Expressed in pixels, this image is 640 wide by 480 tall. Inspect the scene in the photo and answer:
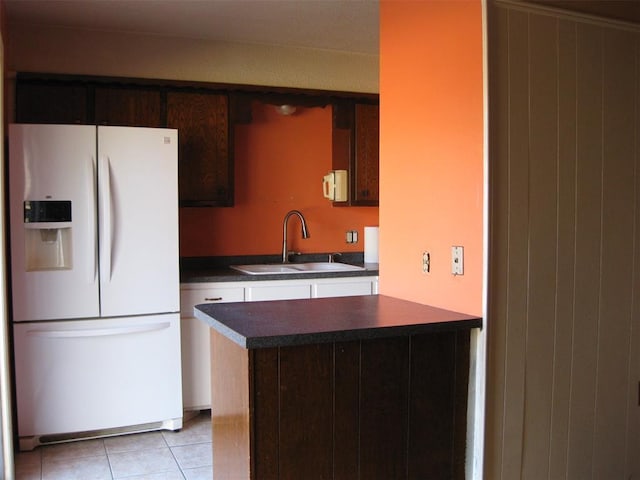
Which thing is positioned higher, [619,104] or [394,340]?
[619,104]

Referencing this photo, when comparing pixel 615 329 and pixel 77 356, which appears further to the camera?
pixel 77 356

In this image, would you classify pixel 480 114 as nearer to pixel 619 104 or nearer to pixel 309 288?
pixel 619 104

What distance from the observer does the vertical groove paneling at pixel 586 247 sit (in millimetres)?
2406

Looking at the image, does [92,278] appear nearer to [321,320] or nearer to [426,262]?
[321,320]

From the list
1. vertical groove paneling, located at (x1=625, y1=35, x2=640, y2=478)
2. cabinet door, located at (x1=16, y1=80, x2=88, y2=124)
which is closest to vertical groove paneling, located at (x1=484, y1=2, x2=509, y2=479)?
vertical groove paneling, located at (x1=625, y1=35, x2=640, y2=478)

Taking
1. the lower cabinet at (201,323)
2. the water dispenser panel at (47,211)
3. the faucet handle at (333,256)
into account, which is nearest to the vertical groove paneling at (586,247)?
the lower cabinet at (201,323)

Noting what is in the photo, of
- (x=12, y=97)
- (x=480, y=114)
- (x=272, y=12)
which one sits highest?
(x=272, y=12)

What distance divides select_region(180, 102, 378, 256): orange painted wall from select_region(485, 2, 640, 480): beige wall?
2.43m

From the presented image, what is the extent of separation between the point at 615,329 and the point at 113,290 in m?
2.52

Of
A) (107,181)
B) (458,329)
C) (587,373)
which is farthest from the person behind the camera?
(107,181)

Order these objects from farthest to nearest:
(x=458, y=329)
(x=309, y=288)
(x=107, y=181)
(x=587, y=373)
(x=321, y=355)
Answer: (x=309, y=288) → (x=107, y=181) → (x=587, y=373) → (x=458, y=329) → (x=321, y=355)

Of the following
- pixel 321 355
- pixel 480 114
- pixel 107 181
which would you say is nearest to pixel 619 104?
pixel 480 114

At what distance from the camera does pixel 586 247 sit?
243 centimetres

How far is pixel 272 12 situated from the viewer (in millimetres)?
3670
